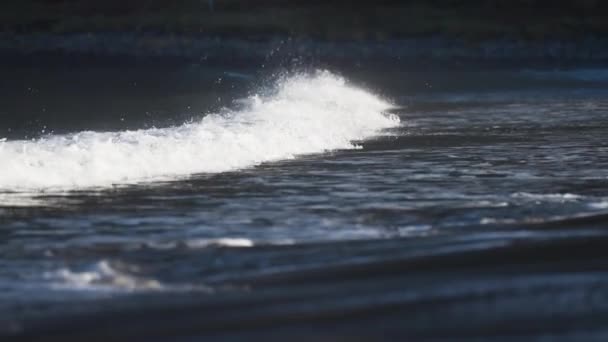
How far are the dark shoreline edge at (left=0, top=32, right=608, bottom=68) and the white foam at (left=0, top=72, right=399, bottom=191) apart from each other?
29.9 metres

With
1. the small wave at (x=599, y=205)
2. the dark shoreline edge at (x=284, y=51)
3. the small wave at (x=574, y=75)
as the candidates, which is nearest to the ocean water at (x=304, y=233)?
the small wave at (x=599, y=205)

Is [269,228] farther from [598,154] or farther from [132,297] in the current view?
[598,154]

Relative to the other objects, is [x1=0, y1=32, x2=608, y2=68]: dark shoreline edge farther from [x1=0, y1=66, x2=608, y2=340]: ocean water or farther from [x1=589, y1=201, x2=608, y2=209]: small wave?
[x1=589, y1=201, x2=608, y2=209]: small wave

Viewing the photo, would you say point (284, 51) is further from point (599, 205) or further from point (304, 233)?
point (304, 233)

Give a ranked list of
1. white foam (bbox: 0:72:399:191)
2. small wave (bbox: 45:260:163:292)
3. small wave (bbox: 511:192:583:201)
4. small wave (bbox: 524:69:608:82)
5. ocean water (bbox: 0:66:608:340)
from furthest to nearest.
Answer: small wave (bbox: 524:69:608:82) → white foam (bbox: 0:72:399:191) → small wave (bbox: 511:192:583:201) → small wave (bbox: 45:260:163:292) → ocean water (bbox: 0:66:608:340)

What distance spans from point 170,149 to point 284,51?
128 ft

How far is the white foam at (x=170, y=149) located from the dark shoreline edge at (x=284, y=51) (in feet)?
98.1

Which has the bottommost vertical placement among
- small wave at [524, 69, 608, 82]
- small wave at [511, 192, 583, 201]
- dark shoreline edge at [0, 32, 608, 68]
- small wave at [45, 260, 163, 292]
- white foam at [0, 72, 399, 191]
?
small wave at [45, 260, 163, 292]

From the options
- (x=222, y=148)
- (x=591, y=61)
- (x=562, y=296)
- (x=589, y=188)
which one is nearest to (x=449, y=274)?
(x=562, y=296)

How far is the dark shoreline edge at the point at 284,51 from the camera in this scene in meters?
51.5

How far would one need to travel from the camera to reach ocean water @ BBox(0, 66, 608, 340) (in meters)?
6.92

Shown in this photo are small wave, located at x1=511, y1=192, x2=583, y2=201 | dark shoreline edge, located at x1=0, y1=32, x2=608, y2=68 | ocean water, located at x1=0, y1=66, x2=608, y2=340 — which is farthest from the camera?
dark shoreline edge, located at x1=0, y1=32, x2=608, y2=68

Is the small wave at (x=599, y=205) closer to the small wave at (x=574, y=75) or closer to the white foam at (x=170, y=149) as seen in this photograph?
the white foam at (x=170, y=149)

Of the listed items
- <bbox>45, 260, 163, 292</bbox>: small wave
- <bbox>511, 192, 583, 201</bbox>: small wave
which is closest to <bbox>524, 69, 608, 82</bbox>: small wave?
<bbox>511, 192, 583, 201</bbox>: small wave
